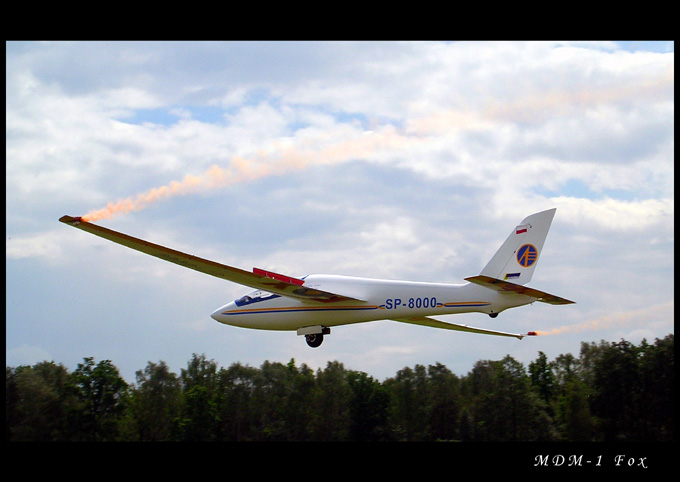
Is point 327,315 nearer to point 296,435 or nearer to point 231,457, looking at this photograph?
point 231,457

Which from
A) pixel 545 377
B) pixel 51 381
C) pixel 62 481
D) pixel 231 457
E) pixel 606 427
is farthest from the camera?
pixel 545 377

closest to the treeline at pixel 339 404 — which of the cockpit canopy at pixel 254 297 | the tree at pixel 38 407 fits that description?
the tree at pixel 38 407

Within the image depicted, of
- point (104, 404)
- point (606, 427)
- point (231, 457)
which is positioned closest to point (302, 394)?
point (104, 404)

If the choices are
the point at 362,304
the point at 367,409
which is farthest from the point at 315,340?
the point at 367,409

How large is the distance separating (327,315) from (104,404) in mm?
36031

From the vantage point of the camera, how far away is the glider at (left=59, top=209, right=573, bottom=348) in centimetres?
2673

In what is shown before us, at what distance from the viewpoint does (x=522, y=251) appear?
1110 inches

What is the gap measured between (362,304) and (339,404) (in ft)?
126

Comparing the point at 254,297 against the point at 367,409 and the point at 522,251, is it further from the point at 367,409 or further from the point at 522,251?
the point at 367,409

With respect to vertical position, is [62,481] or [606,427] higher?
[62,481]

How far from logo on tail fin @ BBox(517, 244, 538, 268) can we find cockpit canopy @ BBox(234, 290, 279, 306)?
10.2 m

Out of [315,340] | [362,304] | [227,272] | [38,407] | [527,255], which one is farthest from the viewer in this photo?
[38,407]

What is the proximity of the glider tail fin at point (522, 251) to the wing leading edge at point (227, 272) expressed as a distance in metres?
5.94

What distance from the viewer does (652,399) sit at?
54875 mm
